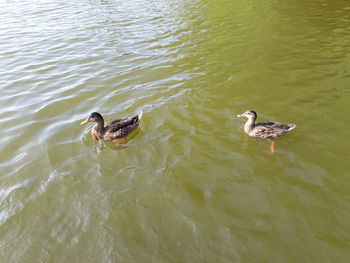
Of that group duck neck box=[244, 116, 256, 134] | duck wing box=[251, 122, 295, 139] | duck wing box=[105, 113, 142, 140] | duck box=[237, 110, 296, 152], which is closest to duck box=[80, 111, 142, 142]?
duck wing box=[105, 113, 142, 140]

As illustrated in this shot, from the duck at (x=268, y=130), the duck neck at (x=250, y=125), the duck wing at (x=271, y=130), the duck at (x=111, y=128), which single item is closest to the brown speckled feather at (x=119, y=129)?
the duck at (x=111, y=128)

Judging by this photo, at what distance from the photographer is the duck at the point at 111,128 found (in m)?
8.05

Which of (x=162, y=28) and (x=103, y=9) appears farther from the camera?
(x=103, y=9)

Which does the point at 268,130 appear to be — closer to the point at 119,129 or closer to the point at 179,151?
the point at 179,151

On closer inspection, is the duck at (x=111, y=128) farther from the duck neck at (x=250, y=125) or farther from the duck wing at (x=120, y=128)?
the duck neck at (x=250, y=125)

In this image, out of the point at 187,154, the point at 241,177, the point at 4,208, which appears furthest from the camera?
the point at 187,154

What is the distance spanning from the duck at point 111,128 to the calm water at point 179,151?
0.86ft

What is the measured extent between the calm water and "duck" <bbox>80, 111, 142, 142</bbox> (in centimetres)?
26

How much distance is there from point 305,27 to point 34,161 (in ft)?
47.0

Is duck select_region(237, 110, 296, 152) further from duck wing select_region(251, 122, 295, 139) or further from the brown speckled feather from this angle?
the brown speckled feather

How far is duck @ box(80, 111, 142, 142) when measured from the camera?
805 cm

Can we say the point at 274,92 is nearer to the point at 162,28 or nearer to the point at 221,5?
the point at 162,28

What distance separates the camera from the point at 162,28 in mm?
16859

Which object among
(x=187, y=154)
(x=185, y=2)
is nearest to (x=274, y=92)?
(x=187, y=154)
